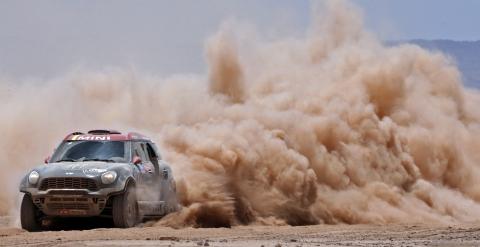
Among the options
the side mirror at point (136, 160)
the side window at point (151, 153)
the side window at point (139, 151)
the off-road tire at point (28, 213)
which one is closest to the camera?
the off-road tire at point (28, 213)

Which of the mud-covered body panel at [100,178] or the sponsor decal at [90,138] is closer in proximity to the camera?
the mud-covered body panel at [100,178]

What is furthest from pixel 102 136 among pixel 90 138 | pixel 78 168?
pixel 78 168

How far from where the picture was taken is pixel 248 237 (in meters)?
15.4

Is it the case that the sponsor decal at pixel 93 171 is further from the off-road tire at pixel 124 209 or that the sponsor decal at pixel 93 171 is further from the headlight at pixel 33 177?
the headlight at pixel 33 177

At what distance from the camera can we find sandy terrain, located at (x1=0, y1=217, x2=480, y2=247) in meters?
13.7

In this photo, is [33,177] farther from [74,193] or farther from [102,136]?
[102,136]

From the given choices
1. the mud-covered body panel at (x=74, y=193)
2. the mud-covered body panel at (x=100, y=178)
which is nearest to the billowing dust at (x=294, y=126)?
the mud-covered body panel at (x=100, y=178)

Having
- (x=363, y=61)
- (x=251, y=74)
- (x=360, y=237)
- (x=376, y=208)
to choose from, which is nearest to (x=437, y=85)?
(x=363, y=61)

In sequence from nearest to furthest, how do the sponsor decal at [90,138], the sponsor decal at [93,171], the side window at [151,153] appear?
the sponsor decal at [93,171] → the sponsor decal at [90,138] → the side window at [151,153]

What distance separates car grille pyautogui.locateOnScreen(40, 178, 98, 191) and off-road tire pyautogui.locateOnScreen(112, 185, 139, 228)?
411 mm

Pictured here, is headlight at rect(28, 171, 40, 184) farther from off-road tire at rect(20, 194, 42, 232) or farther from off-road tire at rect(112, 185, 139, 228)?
off-road tire at rect(112, 185, 139, 228)

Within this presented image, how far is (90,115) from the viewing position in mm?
28359

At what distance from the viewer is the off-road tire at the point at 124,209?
16172mm

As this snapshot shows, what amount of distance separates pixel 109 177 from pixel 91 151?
1264 millimetres
